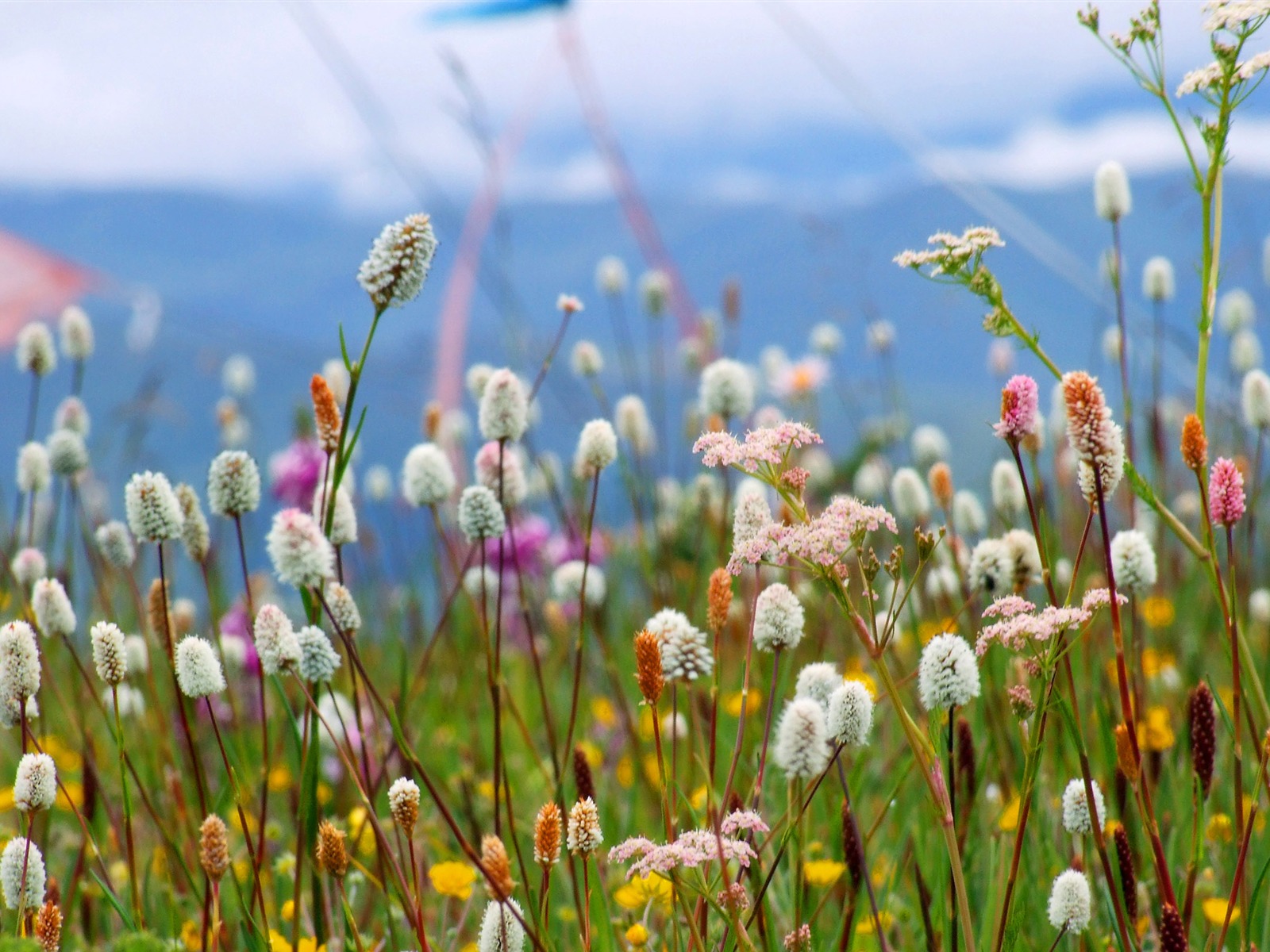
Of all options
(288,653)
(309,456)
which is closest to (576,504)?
(309,456)

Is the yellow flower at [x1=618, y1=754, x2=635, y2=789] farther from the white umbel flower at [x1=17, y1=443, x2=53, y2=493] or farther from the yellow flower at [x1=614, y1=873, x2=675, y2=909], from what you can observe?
the white umbel flower at [x1=17, y1=443, x2=53, y2=493]

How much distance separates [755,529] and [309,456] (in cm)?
248

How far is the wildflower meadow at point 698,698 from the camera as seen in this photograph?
133cm

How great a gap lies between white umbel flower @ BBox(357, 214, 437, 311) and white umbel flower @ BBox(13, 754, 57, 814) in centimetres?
69

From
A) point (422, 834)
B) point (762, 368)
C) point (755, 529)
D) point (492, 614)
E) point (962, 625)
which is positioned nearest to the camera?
point (755, 529)

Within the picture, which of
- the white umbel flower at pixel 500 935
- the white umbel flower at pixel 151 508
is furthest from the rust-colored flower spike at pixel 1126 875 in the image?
the white umbel flower at pixel 151 508

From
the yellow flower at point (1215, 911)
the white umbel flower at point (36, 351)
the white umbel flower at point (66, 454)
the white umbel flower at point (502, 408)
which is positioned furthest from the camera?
the white umbel flower at point (36, 351)

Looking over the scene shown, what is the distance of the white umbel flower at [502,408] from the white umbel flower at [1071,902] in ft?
3.23

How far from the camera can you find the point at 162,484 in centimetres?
159

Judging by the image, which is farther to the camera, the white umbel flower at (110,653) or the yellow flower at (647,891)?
the yellow flower at (647,891)

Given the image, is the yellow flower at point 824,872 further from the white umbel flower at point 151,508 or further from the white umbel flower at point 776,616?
the white umbel flower at point 151,508

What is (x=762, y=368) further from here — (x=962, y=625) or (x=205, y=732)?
(x=205, y=732)

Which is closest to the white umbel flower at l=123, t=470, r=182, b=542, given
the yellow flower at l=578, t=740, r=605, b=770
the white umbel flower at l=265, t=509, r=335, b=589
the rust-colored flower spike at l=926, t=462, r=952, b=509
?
the white umbel flower at l=265, t=509, r=335, b=589

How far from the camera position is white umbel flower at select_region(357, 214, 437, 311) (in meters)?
1.42
